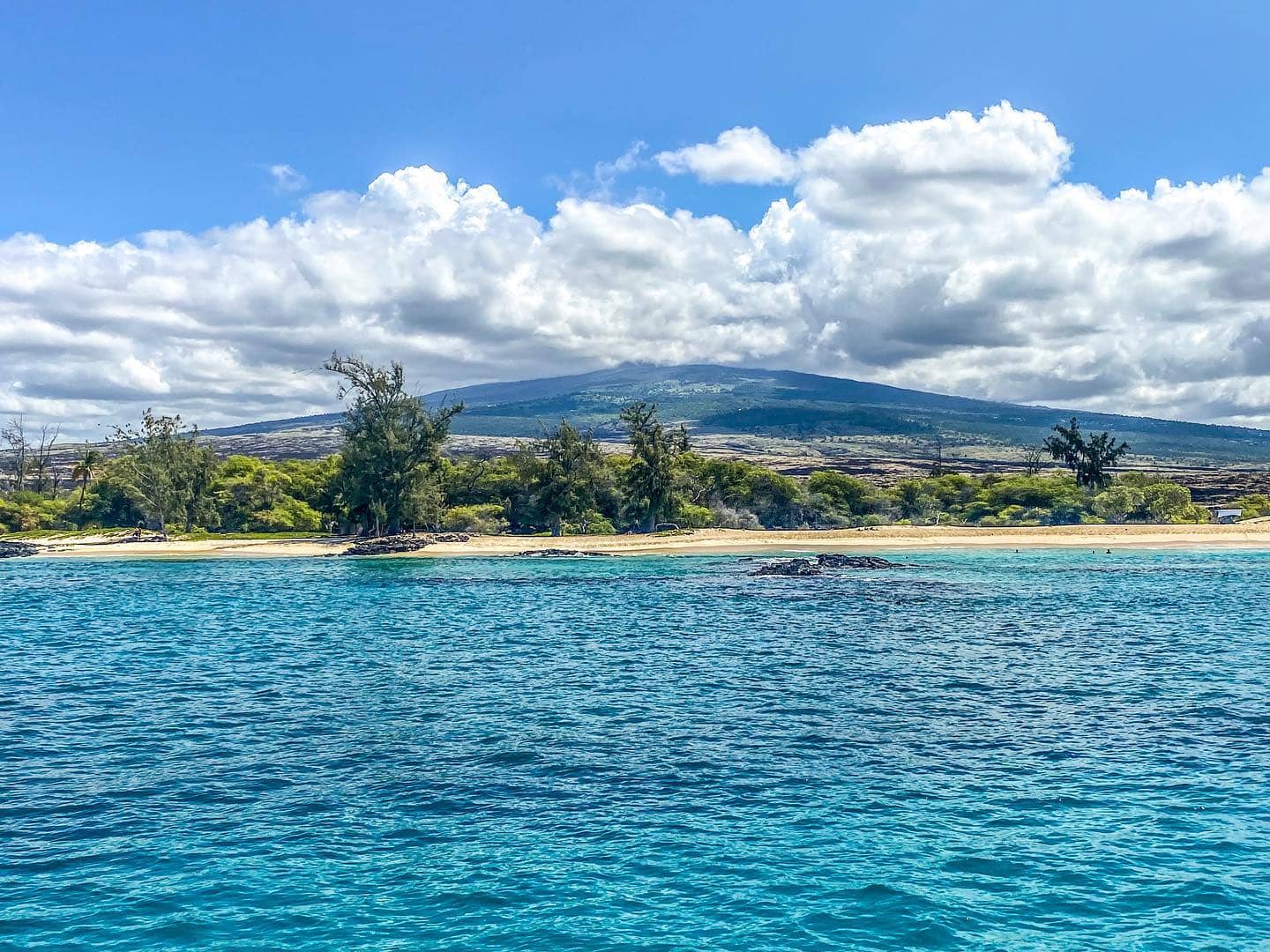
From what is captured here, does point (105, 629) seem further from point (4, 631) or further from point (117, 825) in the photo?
point (117, 825)

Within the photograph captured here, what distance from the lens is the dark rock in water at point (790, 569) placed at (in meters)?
59.1

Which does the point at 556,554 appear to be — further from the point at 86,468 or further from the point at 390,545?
the point at 86,468

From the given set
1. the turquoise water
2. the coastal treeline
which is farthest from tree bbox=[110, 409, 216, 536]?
the turquoise water

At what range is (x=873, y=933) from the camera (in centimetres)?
1203

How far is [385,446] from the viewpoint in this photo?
3196 inches

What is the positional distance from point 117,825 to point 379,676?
12.8 meters

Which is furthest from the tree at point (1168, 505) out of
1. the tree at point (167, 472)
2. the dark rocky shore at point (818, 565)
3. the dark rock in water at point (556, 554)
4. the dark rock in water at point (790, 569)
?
the tree at point (167, 472)

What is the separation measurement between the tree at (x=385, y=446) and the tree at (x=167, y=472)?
1741cm

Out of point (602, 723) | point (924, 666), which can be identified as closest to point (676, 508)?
point (924, 666)

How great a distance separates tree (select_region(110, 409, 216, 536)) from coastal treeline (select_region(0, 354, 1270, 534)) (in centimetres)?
15

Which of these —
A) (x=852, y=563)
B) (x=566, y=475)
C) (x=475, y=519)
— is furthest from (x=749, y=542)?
(x=475, y=519)

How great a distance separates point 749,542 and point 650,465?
37.9 feet

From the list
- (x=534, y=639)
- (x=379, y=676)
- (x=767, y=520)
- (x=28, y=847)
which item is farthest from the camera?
(x=767, y=520)

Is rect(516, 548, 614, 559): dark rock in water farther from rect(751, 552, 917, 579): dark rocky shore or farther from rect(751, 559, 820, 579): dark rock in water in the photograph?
rect(751, 559, 820, 579): dark rock in water
